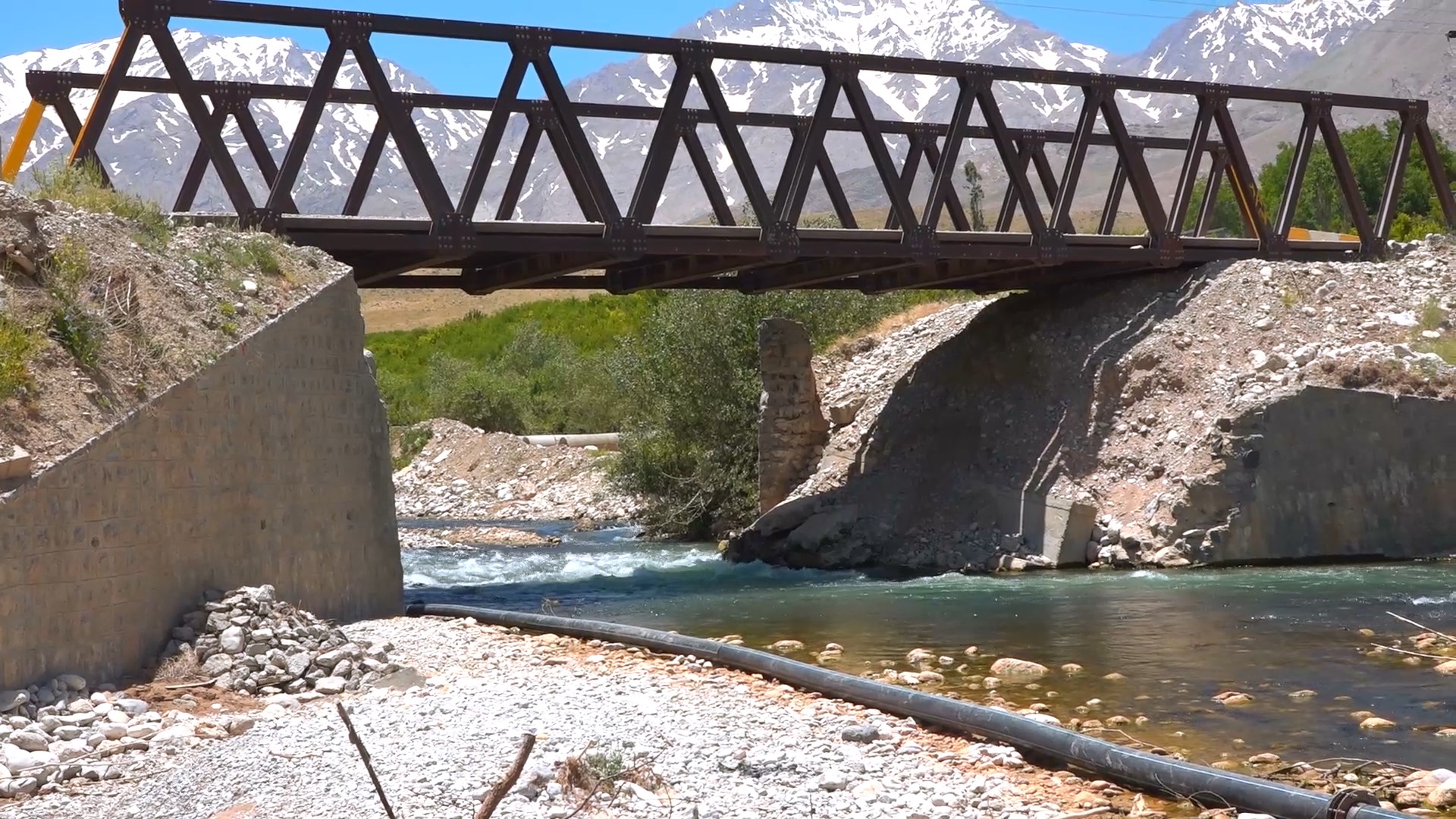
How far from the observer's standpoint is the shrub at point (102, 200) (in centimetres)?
1636

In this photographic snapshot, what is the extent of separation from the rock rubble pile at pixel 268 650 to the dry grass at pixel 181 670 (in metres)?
0.04

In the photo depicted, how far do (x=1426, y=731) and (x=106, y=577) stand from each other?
442 inches

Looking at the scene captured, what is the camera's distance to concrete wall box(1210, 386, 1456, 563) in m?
25.4

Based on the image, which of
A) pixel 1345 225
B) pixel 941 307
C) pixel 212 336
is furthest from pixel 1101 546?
pixel 1345 225

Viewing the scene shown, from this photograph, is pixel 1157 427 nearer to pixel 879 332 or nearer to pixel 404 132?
pixel 879 332

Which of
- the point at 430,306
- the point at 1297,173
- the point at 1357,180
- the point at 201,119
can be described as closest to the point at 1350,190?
the point at 1297,173

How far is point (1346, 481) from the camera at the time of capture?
2575 centimetres

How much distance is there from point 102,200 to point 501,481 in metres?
36.4

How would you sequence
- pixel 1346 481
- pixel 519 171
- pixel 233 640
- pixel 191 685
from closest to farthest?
pixel 191 685
pixel 233 640
pixel 519 171
pixel 1346 481

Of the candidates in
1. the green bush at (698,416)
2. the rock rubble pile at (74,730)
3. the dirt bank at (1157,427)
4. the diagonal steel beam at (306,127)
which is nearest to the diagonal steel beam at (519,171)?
the diagonal steel beam at (306,127)

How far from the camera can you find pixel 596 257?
22484 millimetres

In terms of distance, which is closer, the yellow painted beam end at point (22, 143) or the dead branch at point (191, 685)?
the dead branch at point (191, 685)

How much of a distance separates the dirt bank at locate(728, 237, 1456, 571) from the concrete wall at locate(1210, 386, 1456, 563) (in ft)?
0.13

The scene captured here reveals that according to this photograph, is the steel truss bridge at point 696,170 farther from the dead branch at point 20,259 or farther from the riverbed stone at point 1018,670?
the riverbed stone at point 1018,670
